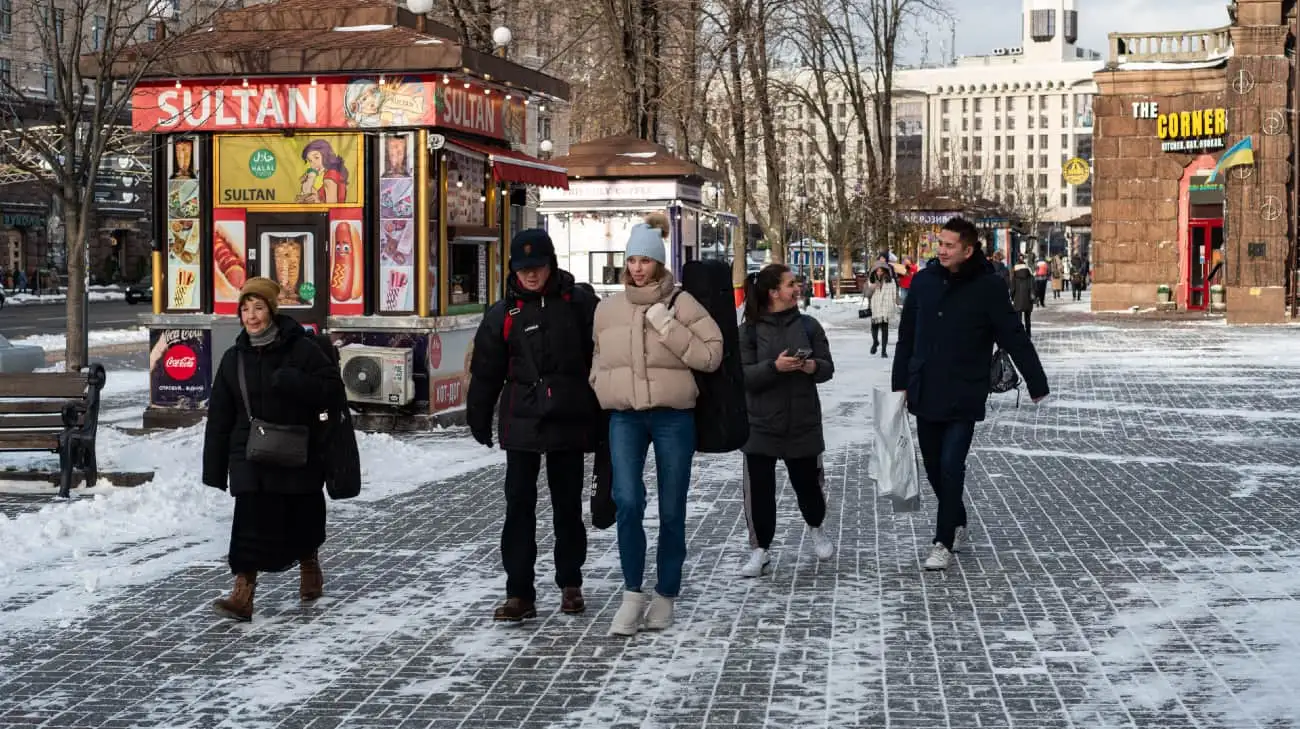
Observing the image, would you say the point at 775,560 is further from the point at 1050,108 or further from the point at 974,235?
the point at 1050,108

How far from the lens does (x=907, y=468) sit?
9.38m

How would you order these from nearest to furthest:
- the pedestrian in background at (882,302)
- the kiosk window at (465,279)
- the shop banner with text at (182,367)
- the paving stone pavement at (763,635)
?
the paving stone pavement at (763,635), the shop banner with text at (182,367), the kiosk window at (465,279), the pedestrian in background at (882,302)


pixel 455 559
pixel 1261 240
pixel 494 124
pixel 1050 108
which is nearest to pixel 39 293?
pixel 1261 240

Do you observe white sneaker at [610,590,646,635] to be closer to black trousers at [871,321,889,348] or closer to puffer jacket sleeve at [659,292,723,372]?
puffer jacket sleeve at [659,292,723,372]

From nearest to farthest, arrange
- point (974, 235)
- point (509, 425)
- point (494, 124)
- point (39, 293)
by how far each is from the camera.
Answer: point (509, 425) → point (974, 235) → point (494, 124) → point (39, 293)

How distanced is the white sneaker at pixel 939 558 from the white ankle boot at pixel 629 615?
76.8 inches

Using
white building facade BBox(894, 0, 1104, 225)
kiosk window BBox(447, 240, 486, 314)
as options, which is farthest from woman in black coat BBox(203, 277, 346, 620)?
white building facade BBox(894, 0, 1104, 225)

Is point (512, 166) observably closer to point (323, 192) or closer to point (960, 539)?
point (323, 192)

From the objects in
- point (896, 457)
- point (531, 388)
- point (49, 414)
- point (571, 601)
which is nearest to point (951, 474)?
point (896, 457)

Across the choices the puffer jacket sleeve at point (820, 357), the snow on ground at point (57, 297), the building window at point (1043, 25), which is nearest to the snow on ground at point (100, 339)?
the snow on ground at point (57, 297)

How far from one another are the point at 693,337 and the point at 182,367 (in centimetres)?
1003

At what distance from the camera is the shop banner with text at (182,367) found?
1641cm

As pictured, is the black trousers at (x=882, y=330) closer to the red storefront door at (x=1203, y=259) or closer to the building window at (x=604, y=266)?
the building window at (x=604, y=266)

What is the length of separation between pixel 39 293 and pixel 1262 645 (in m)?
60.4
